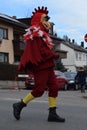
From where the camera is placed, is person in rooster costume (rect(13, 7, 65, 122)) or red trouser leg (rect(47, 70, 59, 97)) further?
red trouser leg (rect(47, 70, 59, 97))

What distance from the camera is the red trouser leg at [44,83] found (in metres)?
8.73

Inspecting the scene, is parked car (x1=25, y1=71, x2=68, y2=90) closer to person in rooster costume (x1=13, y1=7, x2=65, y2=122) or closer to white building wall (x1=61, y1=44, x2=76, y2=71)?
person in rooster costume (x1=13, y1=7, x2=65, y2=122)

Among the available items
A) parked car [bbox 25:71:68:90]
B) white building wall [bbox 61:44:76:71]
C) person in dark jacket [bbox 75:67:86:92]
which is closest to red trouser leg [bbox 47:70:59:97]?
person in dark jacket [bbox 75:67:86:92]

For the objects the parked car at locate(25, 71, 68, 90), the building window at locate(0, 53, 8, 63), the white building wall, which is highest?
the white building wall

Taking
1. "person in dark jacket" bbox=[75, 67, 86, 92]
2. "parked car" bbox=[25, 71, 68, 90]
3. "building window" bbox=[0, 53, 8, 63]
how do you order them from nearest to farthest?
"person in dark jacket" bbox=[75, 67, 86, 92], "parked car" bbox=[25, 71, 68, 90], "building window" bbox=[0, 53, 8, 63]

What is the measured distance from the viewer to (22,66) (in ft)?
29.1

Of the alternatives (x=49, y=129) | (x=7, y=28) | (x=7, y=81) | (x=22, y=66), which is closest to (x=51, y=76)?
(x=22, y=66)

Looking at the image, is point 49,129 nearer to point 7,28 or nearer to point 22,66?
point 22,66

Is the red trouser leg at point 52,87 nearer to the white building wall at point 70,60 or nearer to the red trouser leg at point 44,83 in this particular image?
the red trouser leg at point 44,83

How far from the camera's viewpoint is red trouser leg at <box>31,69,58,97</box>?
873 centimetres

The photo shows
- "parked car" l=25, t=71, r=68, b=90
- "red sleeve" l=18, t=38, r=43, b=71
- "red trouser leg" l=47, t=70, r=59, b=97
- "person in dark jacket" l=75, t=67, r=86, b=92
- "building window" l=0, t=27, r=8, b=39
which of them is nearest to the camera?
"red sleeve" l=18, t=38, r=43, b=71

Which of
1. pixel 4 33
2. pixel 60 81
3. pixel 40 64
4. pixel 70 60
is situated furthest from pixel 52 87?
pixel 70 60

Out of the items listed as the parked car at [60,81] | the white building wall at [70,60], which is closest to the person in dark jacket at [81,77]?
the parked car at [60,81]

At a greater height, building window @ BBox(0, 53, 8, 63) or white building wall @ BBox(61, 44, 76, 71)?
white building wall @ BBox(61, 44, 76, 71)
